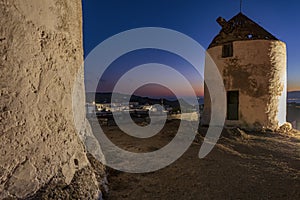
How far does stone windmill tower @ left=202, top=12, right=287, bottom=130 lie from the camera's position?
869 centimetres

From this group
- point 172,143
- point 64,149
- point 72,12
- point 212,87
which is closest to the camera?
point 64,149

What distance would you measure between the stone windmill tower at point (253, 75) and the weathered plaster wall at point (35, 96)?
321 inches

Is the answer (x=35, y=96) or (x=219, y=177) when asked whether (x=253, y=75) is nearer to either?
(x=219, y=177)

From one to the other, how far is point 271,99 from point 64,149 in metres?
8.93

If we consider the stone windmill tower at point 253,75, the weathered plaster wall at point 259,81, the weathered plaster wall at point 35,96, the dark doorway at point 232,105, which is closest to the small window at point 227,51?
the stone windmill tower at point 253,75

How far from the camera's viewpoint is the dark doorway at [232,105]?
9.23m

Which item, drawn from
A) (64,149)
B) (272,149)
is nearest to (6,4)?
(64,149)

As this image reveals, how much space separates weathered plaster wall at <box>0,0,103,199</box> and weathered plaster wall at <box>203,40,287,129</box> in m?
8.13

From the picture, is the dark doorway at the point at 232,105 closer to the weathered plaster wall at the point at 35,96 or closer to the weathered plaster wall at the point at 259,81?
the weathered plaster wall at the point at 259,81

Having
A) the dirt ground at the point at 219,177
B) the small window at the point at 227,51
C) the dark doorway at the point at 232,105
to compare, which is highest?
the small window at the point at 227,51

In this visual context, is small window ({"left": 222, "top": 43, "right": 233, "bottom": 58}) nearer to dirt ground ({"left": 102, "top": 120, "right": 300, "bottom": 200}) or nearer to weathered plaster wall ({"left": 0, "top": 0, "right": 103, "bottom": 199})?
dirt ground ({"left": 102, "top": 120, "right": 300, "bottom": 200})

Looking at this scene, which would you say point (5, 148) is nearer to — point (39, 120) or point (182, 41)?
point (39, 120)

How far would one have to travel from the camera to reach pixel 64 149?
7.41ft

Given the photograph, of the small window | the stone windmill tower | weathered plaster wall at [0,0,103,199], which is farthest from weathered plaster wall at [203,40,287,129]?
weathered plaster wall at [0,0,103,199]
